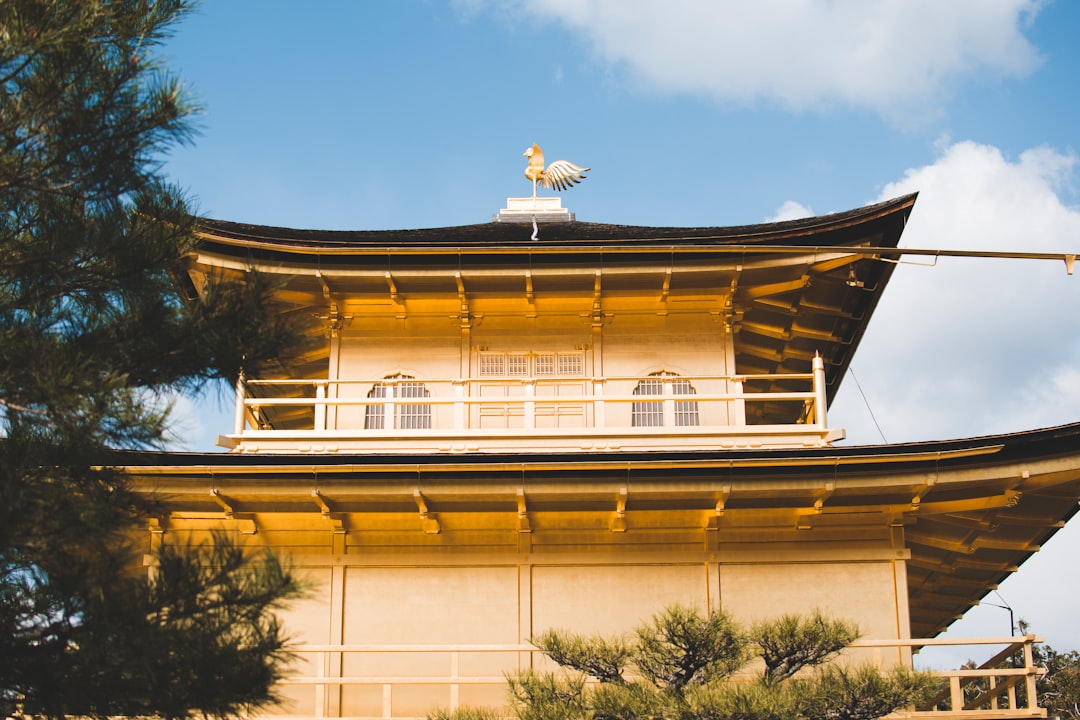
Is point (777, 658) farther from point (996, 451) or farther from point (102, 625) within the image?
point (102, 625)

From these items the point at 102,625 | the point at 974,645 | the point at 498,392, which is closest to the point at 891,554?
the point at 974,645

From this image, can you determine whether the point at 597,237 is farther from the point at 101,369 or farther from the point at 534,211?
the point at 101,369

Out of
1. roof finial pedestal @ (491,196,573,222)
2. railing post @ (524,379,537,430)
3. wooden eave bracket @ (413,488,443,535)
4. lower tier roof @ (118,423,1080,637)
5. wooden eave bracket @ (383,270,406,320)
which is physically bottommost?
wooden eave bracket @ (413,488,443,535)

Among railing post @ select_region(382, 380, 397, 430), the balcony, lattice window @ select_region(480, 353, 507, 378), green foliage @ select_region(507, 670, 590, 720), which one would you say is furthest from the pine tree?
lattice window @ select_region(480, 353, 507, 378)

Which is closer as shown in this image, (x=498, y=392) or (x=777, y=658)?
(x=777, y=658)

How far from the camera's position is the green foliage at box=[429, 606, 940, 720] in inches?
472

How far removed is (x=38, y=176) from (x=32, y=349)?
1.54 meters

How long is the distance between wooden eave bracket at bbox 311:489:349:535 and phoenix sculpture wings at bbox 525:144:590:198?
26.0ft

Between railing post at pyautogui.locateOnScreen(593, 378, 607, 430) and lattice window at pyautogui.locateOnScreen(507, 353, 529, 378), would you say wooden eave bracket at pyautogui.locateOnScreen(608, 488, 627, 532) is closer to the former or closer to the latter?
railing post at pyautogui.locateOnScreen(593, 378, 607, 430)

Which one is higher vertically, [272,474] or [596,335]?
[596,335]

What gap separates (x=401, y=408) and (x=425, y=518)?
309 cm

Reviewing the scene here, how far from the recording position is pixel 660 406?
61.9 ft

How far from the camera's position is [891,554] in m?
16.5

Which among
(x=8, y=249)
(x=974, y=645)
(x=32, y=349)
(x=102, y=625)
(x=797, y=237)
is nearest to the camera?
(x=102, y=625)
